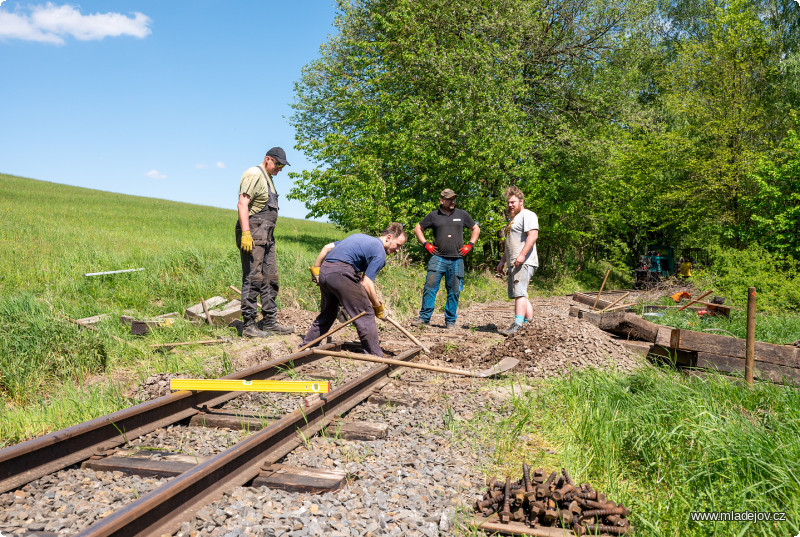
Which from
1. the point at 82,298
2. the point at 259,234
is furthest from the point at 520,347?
the point at 82,298

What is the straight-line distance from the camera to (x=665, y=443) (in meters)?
3.73

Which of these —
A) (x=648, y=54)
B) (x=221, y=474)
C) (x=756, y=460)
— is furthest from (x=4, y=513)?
(x=648, y=54)

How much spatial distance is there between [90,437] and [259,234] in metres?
4.55

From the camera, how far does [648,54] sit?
25703 millimetres

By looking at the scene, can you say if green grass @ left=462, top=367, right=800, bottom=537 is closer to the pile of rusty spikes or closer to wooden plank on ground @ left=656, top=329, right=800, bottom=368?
the pile of rusty spikes

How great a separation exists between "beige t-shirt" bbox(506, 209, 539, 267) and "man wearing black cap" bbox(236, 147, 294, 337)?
3591 mm

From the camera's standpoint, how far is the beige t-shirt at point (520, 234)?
8359 millimetres

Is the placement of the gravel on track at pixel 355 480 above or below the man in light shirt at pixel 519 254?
below

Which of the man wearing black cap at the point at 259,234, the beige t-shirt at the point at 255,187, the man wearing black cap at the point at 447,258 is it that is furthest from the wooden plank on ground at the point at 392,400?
the man wearing black cap at the point at 447,258

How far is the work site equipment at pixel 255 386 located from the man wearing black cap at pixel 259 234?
3434 millimetres

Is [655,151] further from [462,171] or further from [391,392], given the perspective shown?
[391,392]

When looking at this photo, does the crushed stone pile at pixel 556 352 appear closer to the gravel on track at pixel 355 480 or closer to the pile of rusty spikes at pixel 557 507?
the gravel on track at pixel 355 480

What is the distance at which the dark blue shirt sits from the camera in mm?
6594

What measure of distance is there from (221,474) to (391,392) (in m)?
2.43
